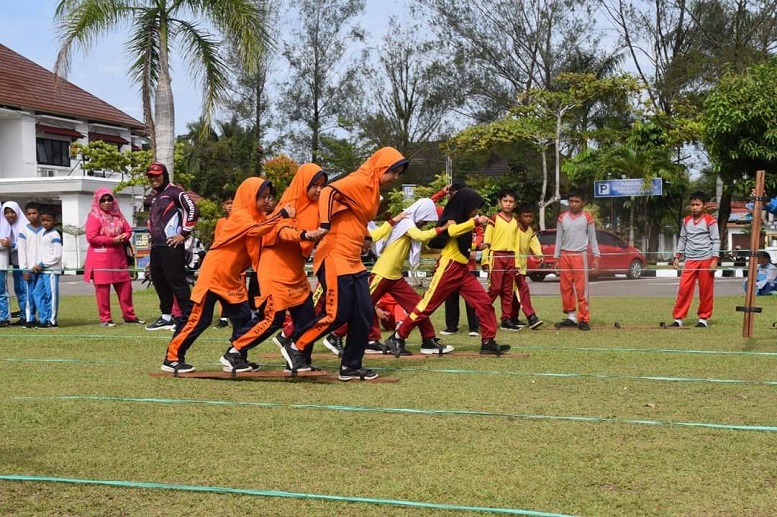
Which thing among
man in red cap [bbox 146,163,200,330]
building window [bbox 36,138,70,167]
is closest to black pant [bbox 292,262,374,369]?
man in red cap [bbox 146,163,200,330]

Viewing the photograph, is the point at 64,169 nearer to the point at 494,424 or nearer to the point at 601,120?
the point at 601,120

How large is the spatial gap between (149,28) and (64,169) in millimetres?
29586

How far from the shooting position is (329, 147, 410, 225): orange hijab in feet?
24.0

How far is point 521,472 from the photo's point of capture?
4.63m

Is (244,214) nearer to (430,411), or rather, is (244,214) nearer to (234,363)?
(234,363)

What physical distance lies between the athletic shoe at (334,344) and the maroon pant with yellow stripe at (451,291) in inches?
30.2

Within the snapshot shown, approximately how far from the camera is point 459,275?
8.99 m

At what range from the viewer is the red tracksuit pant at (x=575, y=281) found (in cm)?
1166

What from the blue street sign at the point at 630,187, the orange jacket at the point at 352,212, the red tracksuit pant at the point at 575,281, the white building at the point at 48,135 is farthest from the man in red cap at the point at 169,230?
the white building at the point at 48,135

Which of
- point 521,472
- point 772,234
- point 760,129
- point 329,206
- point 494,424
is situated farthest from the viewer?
point 772,234

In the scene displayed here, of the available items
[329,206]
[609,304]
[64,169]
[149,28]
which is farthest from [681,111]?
[329,206]

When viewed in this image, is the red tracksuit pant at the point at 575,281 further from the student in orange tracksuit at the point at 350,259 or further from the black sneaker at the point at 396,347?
the student in orange tracksuit at the point at 350,259

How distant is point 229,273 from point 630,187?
28268 mm

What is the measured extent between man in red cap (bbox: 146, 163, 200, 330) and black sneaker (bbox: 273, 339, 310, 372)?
2.79 m
